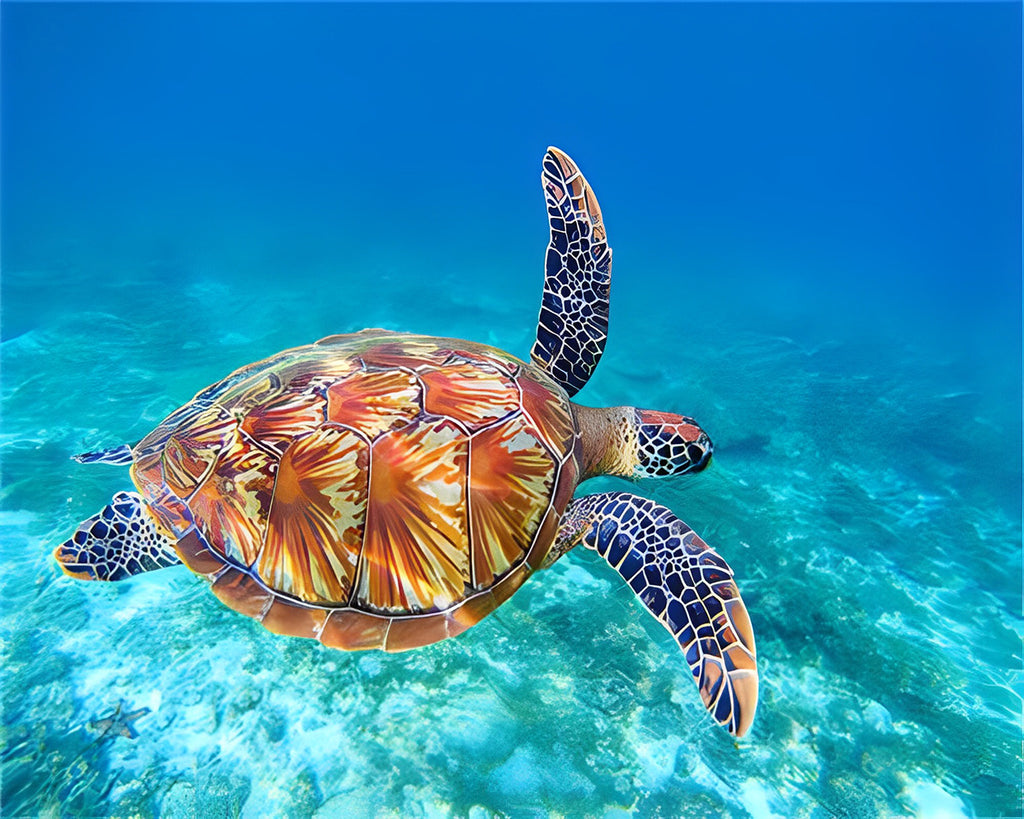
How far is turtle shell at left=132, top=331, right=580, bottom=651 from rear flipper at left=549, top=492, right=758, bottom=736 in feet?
0.89

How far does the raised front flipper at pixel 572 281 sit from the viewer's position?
277cm

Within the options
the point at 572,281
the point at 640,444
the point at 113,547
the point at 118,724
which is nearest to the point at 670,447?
the point at 640,444

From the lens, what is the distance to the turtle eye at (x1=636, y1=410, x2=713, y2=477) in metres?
2.39

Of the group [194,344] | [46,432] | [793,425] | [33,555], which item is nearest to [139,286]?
[194,344]

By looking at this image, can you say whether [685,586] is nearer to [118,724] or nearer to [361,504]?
[361,504]

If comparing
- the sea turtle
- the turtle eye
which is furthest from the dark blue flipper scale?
the turtle eye

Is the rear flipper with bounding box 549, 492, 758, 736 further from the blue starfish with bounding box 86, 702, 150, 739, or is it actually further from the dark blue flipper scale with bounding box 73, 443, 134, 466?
the dark blue flipper scale with bounding box 73, 443, 134, 466

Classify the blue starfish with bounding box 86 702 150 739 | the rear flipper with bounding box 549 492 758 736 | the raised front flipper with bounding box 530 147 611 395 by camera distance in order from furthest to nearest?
1. the raised front flipper with bounding box 530 147 611 395
2. the blue starfish with bounding box 86 702 150 739
3. the rear flipper with bounding box 549 492 758 736

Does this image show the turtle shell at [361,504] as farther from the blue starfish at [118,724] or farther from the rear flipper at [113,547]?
the blue starfish at [118,724]

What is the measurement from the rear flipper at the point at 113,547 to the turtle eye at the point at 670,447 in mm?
1979

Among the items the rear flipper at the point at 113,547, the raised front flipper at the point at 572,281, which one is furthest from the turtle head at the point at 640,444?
the rear flipper at the point at 113,547

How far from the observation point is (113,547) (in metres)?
2.07

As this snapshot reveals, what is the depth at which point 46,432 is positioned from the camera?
332 cm

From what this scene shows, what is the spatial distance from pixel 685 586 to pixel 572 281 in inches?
64.3
